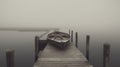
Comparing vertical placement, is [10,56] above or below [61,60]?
above

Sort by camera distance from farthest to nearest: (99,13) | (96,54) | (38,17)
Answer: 1. (99,13)
2. (38,17)
3. (96,54)

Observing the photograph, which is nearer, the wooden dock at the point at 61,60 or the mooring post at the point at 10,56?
the mooring post at the point at 10,56

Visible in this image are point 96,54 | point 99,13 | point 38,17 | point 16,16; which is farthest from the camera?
point 99,13

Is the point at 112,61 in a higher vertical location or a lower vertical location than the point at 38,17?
lower

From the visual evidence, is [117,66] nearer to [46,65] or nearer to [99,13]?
[46,65]

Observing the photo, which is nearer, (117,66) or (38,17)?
(117,66)

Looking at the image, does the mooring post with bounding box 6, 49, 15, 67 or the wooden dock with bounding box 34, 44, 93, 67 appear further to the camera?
the wooden dock with bounding box 34, 44, 93, 67

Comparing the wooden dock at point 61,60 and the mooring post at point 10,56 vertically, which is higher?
the mooring post at point 10,56

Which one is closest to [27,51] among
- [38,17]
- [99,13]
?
[38,17]

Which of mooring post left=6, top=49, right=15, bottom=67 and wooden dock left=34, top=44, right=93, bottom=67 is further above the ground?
mooring post left=6, top=49, right=15, bottom=67

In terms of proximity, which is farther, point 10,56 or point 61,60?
point 61,60

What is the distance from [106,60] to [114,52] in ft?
55.6

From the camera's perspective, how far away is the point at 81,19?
136375 mm

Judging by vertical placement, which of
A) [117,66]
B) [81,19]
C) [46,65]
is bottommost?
[117,66]
